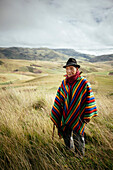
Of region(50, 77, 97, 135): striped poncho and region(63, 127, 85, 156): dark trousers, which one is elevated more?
region(50, 77, 97, 135): striped poncho

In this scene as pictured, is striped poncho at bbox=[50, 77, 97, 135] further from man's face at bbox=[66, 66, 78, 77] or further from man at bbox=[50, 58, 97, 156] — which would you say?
man's face at bbox=[66, 66, 78, 77]

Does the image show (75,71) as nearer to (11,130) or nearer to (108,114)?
(11,130)

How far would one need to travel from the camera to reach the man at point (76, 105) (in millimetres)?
2047

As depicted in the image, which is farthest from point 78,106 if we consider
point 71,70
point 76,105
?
point 71,70

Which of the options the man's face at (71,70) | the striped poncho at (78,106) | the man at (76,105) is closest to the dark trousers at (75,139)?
the man at (76,105)

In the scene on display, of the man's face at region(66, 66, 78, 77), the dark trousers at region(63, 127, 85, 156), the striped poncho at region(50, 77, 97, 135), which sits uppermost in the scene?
the man's face at region(66, 66, 78, 77)

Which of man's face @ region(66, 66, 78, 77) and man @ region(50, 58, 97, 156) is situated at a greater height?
man's face @ region(66, 66, 78, 77)

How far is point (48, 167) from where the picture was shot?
5.71 feet

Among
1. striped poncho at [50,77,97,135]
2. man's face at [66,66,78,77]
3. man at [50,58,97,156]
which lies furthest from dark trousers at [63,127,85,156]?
man's face at [66,66,78,77]

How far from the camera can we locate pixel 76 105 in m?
2.06

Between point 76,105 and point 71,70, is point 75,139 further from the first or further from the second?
point 71,70

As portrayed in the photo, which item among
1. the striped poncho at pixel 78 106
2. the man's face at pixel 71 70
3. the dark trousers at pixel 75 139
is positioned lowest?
the dark trousers at pixel 75 139

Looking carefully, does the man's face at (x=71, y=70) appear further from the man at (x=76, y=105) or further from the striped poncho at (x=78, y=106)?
the striped poncho at (x=78, y=106)

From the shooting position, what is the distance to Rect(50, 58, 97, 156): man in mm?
2047
